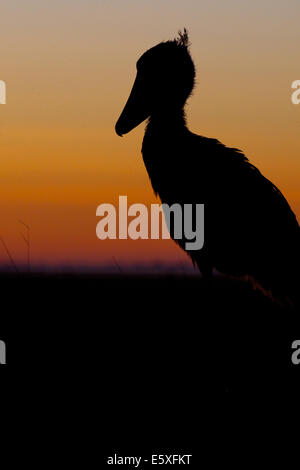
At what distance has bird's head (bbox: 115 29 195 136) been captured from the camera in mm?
7914

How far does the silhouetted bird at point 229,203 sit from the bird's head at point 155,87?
0.68ft

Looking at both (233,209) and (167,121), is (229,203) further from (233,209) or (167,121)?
(167,121)

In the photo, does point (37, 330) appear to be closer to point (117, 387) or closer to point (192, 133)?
point (117, 387)

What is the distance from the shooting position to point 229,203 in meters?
7.50

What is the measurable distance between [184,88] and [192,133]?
0.53 metres

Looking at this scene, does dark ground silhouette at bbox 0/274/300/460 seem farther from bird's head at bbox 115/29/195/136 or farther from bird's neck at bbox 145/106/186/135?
bird's head at bbox 115/29/195/136

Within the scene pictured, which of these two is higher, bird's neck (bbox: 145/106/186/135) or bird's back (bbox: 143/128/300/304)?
bird's neck (bbox: 145/106/186/135)

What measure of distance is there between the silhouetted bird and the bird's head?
0.21m

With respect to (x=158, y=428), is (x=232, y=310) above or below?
above

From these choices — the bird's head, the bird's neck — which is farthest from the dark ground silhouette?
the bird's head

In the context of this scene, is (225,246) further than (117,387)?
Yes

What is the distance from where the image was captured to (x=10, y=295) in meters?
8.38

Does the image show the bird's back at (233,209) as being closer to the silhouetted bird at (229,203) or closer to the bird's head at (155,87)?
the silhouetted bird at (229,203)

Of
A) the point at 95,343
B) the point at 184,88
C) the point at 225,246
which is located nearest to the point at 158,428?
the point at 95,343
